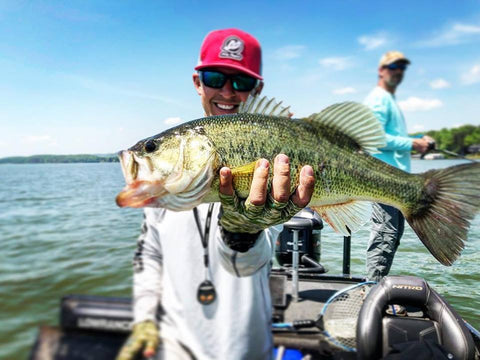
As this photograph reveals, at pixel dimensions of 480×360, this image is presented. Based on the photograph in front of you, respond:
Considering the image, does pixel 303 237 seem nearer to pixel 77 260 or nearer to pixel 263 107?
pixel 263 107

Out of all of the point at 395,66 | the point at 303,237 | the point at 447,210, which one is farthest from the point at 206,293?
the point at 395,66

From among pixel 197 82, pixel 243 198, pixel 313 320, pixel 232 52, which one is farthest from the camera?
pixel 313 320

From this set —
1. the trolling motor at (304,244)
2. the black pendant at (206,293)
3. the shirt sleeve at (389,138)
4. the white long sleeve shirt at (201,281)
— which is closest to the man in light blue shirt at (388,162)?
the shirt sleeve at (389,138)

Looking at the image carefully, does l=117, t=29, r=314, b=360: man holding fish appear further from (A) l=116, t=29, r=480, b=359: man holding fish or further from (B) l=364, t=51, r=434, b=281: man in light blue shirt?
(B) l=364, t=51, r=434, b=281: man in light blue shirt

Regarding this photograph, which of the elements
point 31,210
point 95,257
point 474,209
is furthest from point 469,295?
point 31,210

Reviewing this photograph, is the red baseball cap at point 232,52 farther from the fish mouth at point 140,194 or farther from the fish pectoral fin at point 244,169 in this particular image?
the fish mouth at point 140,194

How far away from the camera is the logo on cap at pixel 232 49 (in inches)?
102

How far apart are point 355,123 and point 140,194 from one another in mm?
1308

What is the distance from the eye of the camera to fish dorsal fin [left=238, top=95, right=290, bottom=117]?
1892mm

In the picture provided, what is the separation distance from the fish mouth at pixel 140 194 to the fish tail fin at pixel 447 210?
150 cm

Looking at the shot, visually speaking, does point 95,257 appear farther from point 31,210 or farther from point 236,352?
point 31,210

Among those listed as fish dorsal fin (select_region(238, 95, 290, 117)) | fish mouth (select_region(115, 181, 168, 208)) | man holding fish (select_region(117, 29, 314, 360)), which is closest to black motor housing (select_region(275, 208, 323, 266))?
man holding fish (select_region(117, 29, 314, 360))

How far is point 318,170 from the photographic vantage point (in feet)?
6.07

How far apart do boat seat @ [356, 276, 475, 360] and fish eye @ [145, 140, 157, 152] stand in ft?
6.86
